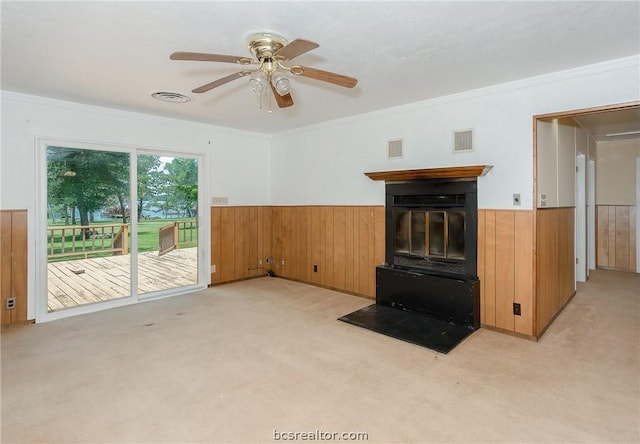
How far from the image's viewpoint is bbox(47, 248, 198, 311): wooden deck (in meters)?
4.00

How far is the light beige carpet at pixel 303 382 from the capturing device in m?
1.97

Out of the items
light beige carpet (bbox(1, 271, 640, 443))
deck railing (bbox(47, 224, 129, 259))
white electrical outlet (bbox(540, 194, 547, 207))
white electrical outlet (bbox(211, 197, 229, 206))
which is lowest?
light beige carpet (bbox(1, 271, 640, 443))

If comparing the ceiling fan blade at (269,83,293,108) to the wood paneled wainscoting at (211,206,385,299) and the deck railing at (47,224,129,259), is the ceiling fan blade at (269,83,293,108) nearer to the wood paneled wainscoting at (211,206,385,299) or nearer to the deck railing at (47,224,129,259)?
the wood paneled wainscoting at (211,206,385,299)

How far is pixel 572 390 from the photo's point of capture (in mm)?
2330

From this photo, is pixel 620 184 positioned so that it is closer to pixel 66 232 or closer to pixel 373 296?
pixel 373 296

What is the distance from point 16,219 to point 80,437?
9.33 ft

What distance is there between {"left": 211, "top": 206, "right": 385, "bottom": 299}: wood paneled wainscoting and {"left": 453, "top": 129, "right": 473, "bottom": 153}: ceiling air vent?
1.18 metres

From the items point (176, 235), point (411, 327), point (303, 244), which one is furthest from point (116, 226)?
point (411, 327)

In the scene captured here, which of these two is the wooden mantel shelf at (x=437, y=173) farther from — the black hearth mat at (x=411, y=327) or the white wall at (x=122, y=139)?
the white wall at (x=122, y=139)

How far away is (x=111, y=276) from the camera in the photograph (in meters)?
4.40

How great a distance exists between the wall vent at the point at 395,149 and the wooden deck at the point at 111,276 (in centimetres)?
322

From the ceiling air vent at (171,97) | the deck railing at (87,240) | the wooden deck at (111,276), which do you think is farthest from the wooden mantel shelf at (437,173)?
the deck railing at (87,240)

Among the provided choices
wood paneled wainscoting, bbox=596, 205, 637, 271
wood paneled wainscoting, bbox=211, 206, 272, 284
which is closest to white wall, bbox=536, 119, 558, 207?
wood paneled wainscoting, bbox=596, 205, 637, 271

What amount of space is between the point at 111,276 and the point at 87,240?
1.85 ft
